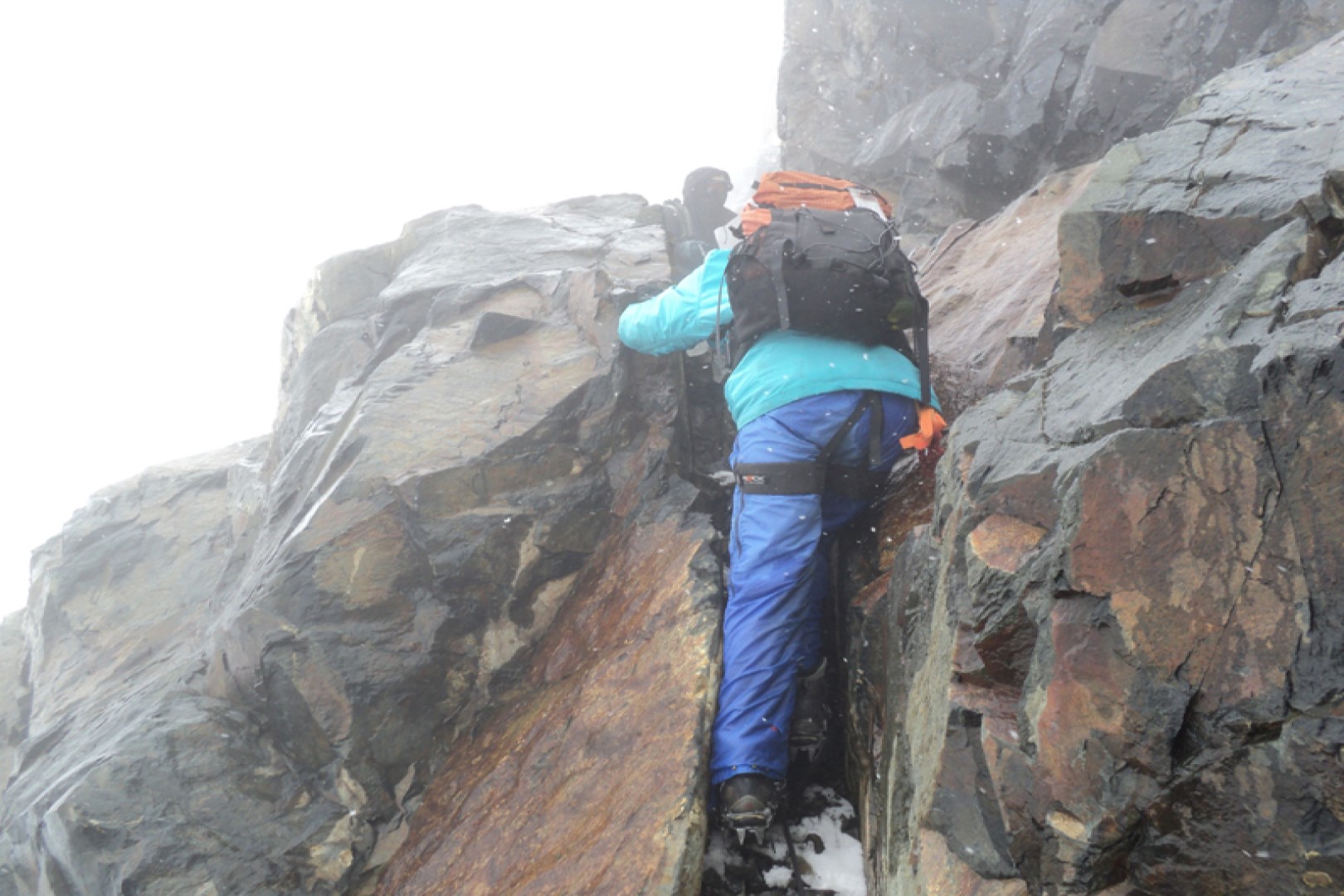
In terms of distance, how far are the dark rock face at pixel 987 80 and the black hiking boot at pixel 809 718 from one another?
7102 mm

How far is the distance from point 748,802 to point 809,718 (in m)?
0.79

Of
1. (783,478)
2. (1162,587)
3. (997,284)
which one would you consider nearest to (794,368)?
(783,478)

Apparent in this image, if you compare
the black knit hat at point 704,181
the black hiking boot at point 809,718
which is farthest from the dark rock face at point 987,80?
the black hiking boot at point 809,718

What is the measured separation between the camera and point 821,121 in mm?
15867

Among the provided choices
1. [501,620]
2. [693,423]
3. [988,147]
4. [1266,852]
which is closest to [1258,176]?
[1266,852]

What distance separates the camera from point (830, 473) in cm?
470

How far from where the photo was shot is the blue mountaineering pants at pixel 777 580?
399 cm

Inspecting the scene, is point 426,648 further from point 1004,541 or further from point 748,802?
point 1004,541

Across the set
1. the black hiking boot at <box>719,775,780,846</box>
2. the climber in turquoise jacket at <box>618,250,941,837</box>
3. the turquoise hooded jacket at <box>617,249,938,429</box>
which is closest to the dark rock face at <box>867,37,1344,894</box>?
the black hiking boot at <box>719,775,780,846</box>

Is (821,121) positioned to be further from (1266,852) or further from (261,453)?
(1266,852)

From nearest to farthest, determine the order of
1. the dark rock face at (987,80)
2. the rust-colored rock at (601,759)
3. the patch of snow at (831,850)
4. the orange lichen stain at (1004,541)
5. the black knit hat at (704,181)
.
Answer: the orange lichen stain at (1004,541) → the rust-colored rock at (601,759) → the patch of snow at (831,850) → the dark rock face at (987,80) → the black knit hat at (704,181)

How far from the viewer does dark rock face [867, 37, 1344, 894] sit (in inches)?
80.8

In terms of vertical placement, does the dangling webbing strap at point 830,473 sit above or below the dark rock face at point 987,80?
below

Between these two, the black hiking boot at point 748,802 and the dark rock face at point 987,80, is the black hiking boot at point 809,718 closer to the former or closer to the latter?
the black hiking boot at point 748,802
